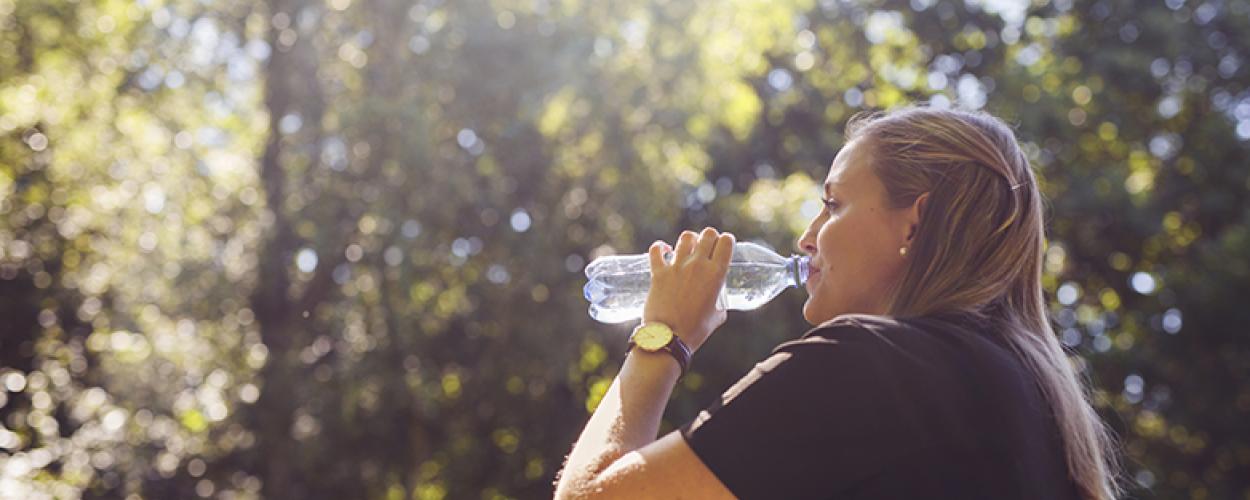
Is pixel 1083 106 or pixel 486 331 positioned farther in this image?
pixel 1083 106

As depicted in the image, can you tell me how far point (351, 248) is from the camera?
16.3m

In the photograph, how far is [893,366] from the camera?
5.27 feet

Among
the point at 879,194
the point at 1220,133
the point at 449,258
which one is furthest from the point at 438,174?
the point at 879,194

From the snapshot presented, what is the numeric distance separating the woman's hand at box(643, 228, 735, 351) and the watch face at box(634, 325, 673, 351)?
2 centimetres

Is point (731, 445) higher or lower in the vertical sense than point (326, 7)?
lower

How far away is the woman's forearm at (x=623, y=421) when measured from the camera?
175cm

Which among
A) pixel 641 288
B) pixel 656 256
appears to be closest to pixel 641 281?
pixel 641 288

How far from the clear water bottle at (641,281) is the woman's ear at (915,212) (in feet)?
3.37

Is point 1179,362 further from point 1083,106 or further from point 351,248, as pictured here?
point 351,248

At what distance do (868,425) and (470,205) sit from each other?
14422 mm

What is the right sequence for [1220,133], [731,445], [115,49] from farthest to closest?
1. [115,49]
2. [1220,133]
3. [731,445]

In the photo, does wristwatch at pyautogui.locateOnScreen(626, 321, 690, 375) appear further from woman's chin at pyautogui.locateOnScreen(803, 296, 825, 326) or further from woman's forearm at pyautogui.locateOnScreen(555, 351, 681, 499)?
woman's chin at pyautogui.locateOnScreen(803, 296, 825, 326)

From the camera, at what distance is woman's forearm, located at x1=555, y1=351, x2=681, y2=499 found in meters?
1.75

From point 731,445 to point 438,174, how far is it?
46.8 feet
